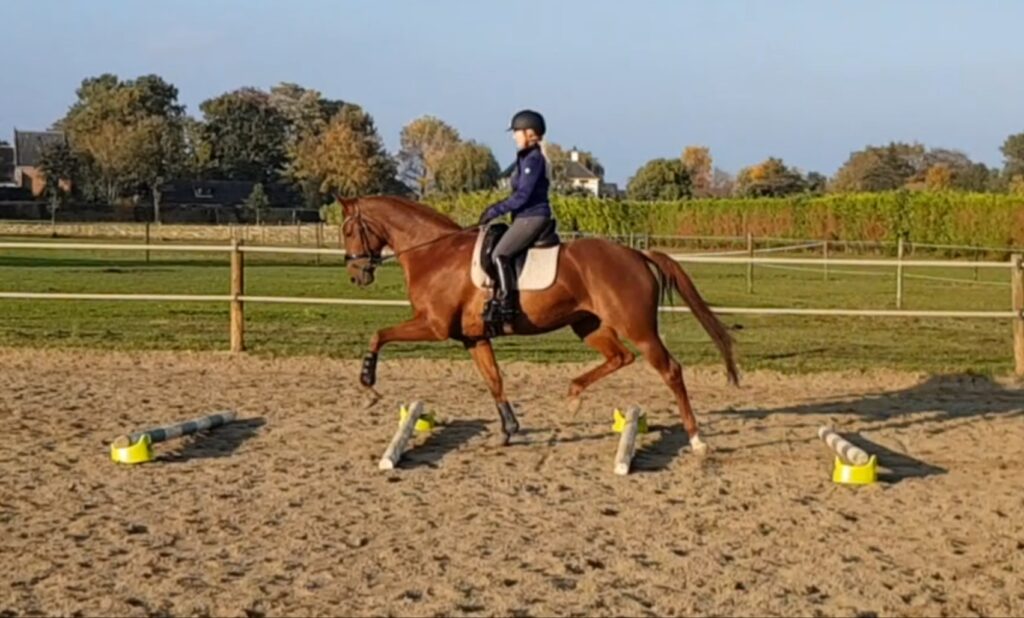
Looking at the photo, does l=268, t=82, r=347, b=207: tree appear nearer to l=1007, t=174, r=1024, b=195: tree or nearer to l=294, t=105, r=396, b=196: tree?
l=294, t=105, r=396, b=196: tree

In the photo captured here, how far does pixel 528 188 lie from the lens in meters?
8.45

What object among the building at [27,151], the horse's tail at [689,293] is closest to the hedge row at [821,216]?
the horse's tail at [689,293]

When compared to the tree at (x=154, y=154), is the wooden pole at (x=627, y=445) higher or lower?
lower

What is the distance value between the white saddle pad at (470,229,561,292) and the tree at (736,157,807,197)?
3648 inches

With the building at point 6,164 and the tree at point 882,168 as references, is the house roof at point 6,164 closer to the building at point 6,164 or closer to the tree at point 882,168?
the building at point 6,164

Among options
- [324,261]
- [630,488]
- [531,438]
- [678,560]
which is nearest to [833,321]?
[531,438]

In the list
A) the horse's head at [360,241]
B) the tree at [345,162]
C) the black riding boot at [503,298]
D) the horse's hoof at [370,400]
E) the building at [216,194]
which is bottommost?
the horse's hoof at [370,400]

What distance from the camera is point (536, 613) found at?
5047 millimetres

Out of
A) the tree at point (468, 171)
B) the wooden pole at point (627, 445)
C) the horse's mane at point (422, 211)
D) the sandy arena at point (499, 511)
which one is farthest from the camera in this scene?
the tree at point (468, 171)

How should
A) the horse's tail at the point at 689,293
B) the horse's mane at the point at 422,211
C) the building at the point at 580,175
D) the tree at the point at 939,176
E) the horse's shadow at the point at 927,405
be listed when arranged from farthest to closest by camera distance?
the building at the point at 580,175, the tree at the point at 939,176, the horse's shadow at the point at 927,405, the horse's mane at the point at 422,211, the horse's tail at the point at 689,293

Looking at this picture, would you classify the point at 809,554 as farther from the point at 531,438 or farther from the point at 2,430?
the point at 2,430

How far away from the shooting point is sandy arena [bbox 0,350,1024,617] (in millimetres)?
5332

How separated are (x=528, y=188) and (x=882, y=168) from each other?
103 m

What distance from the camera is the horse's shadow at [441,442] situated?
27.6 ft
